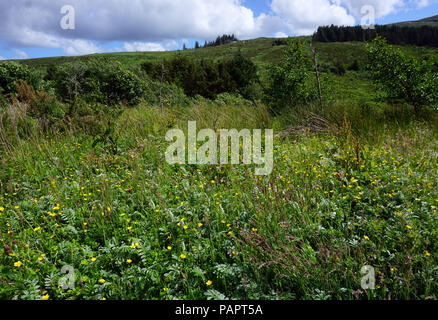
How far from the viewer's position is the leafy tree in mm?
6102

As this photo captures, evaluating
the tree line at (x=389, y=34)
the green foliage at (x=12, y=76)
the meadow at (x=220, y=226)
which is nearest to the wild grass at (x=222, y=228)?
the meadow at (x=220, y=226)

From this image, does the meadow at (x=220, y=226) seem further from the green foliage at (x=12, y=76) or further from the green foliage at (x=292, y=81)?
the green foliage at (x=12, y=76)

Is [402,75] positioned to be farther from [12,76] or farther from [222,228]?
[12,76]

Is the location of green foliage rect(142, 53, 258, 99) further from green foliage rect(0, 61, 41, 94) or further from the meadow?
the meadow

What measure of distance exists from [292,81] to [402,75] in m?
2.76

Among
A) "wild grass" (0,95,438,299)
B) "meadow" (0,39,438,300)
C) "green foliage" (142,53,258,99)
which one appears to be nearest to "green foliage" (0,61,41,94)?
"green foliage" (142,53,258,99)

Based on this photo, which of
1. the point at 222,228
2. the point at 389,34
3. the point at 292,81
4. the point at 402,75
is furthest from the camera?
the point at 389,34

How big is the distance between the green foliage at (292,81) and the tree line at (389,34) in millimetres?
86118

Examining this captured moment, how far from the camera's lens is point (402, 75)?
6332mm

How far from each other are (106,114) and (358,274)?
5921 mm

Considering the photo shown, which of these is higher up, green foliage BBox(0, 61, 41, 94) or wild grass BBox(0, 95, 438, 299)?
green foliage BBox(0, 61, 41, 94)

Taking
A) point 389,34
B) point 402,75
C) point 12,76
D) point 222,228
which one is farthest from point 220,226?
point 389,34

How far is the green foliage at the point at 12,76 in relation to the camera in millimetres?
15586

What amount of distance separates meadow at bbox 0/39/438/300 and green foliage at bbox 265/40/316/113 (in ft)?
12.0
